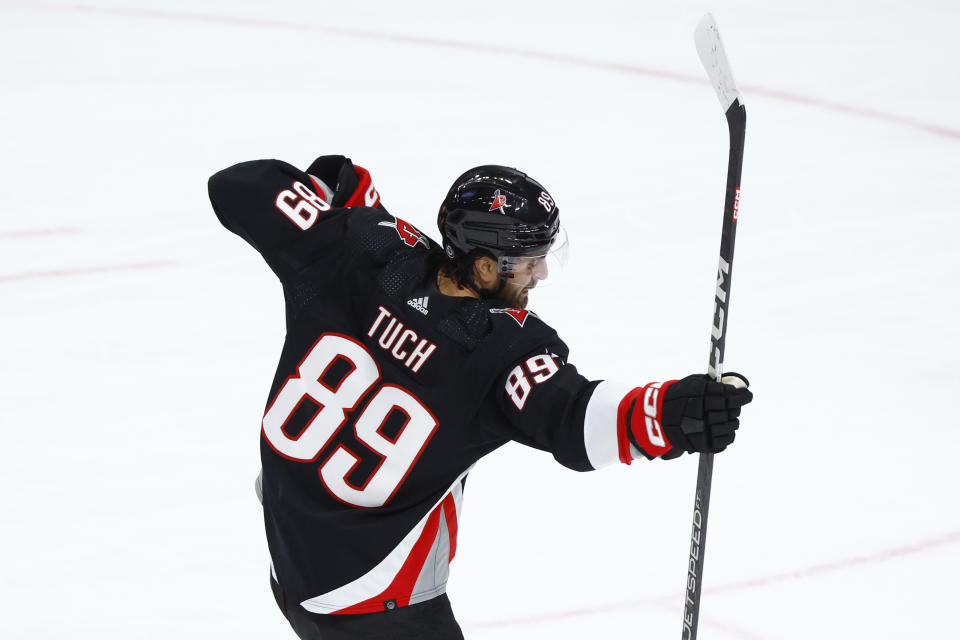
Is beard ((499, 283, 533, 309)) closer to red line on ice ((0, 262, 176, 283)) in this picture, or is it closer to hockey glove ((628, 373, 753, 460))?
hockey glove ((628, 373, 753, 460))

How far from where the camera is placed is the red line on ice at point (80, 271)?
558 centimetres

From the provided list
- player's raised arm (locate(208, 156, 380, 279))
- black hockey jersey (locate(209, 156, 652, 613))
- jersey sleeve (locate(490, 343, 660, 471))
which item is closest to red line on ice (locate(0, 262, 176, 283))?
player's raised arm (locate(208, 156, 380, 279))

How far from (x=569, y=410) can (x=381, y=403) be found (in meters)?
0.40

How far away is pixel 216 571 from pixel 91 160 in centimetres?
356

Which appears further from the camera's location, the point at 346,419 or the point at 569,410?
the point at 346,419

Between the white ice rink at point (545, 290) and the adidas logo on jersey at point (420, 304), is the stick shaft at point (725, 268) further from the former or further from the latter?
the white ice rink at point (545, 290)

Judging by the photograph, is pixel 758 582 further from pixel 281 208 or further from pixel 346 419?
pixel 281 208

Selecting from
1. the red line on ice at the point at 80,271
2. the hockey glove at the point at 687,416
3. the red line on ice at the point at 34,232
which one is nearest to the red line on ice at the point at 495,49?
the red line on ice at the point at 34,232

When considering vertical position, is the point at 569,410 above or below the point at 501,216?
below

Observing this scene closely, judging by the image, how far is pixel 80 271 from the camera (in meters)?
5.65

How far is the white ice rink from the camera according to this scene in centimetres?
383

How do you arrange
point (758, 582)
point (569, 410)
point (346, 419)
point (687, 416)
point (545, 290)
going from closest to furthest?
point (687, 416), point (569, 410), point (346, 419), point (758, 582), point (545, 290)

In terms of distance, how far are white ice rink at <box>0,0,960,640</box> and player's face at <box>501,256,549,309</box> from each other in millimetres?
1306

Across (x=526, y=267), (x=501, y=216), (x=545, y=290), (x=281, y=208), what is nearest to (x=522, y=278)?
(x=526, y=267)
